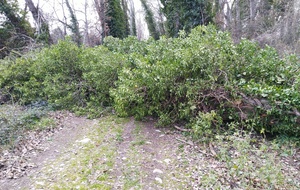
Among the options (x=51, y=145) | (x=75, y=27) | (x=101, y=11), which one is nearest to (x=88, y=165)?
(x=51, y=145)

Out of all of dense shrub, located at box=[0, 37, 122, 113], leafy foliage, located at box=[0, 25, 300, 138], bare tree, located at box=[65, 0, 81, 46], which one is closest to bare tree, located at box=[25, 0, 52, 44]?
bare tree, located at box=[65, 0, 81, 46]

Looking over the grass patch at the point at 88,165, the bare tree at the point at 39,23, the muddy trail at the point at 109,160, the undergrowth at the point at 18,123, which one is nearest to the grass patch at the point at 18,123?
the undergrowth at the point at 18,123

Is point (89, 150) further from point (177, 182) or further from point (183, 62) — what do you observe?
point (183, 62)

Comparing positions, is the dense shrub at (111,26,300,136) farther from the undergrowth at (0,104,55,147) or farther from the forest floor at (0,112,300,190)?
the undergrowth at (0,104,55,147)

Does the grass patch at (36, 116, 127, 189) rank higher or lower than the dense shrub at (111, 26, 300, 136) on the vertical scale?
lower

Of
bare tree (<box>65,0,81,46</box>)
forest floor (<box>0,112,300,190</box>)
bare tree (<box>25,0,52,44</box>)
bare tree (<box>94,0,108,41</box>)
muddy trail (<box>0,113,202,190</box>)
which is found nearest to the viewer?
forest floor (<box>0,112,300,190</box>)

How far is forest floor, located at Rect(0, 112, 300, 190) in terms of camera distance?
8.30 feet

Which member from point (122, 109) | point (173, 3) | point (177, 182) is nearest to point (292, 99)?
point (177, 182)

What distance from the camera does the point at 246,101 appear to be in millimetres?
3502

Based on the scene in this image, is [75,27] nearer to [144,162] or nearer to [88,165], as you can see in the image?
[88,165]

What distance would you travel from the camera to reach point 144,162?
10.2 ft

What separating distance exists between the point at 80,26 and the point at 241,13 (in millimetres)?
11632

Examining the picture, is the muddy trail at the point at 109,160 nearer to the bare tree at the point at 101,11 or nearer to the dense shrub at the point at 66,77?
the dense shrub at the point at 66,77

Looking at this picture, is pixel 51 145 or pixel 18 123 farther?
pixel 18 123
